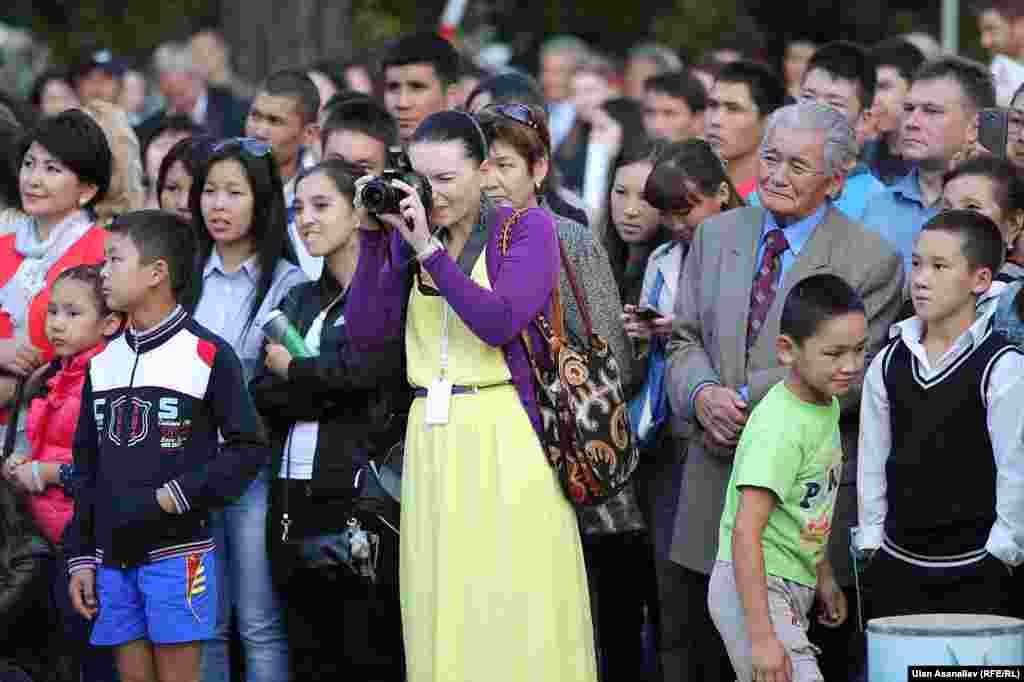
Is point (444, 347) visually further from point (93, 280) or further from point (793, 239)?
point (93, 280)

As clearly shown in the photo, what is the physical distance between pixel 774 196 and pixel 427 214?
4.08 feet

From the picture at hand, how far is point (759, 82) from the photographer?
775cm

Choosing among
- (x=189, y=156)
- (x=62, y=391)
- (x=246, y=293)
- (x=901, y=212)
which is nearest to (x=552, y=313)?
(x=246, y=293)

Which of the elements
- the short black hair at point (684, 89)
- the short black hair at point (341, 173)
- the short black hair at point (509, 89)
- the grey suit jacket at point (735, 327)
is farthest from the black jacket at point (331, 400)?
the short black hair at point (684, 89)

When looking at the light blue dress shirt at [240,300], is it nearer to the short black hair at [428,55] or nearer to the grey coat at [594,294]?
the grey coat at [594,294]

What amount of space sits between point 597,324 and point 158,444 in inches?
56.1

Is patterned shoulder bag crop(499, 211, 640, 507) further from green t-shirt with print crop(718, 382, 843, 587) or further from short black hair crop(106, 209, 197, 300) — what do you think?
short black hair crop(106, 209, 197, 300)

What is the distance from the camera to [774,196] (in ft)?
18.9

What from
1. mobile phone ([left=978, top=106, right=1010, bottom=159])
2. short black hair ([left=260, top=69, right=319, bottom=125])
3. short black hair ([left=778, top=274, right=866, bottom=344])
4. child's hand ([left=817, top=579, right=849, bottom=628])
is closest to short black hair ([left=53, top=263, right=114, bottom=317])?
short black hair ([left=260, top=69, right=319, bottom=125])

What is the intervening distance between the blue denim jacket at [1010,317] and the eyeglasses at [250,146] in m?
2.75

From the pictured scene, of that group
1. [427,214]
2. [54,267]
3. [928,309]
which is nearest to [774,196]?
[928,309]

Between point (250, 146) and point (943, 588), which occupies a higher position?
point (250, 146)

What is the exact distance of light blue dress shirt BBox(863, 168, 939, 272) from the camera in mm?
6566

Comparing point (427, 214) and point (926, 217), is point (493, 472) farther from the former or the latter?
point (926, 217)
